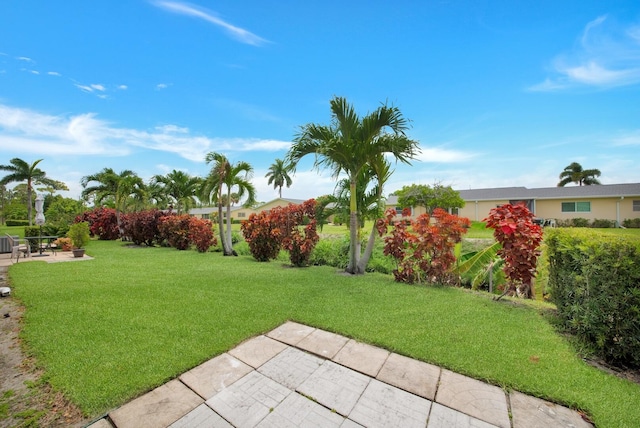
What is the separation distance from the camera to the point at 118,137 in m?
13.9

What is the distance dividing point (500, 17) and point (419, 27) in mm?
A: 2022

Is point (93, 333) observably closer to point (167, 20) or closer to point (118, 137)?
point (167, 20)

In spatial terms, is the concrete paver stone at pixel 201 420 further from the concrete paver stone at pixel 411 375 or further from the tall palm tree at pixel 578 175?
the tall palm tree at pixel 578 175

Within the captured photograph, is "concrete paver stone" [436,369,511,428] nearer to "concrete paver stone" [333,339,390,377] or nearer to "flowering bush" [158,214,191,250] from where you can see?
"concrete paver stone" [333,339,390,377]

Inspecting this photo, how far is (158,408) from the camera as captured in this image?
2.26 meters

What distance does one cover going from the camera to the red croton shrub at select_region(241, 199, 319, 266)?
8.79 m

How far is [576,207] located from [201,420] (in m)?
33.0

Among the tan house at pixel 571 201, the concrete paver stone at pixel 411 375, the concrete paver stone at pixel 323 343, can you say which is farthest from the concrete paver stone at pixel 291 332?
the tan house at pixel 571 201

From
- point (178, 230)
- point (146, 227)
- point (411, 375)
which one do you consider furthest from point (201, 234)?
point (411, 375)

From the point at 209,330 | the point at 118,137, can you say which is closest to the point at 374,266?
the point at 209,330

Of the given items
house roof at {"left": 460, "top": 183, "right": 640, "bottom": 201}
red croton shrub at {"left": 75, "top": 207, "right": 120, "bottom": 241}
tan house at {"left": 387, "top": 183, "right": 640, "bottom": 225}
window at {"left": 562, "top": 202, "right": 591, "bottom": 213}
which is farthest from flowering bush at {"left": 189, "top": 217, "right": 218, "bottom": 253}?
window at {"left": 562, "top": 202, "right": 591, "bottom": 213}

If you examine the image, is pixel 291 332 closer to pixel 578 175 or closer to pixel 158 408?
pixel 158 408

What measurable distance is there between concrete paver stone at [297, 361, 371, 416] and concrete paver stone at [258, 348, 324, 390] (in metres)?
0.08

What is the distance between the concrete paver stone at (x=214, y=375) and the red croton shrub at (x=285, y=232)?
225 inches
